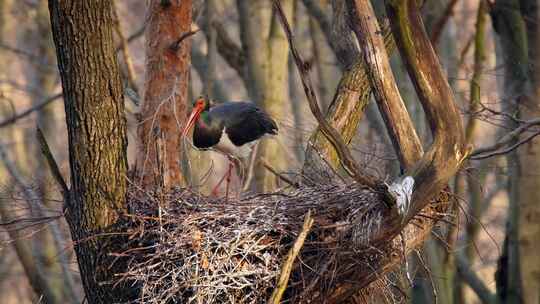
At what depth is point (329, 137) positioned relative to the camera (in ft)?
14.6

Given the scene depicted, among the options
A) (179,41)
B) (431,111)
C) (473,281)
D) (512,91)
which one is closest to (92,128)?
(431,111)

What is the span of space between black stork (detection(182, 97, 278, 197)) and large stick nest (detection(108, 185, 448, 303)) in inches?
91.4

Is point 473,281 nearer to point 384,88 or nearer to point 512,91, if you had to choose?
point 512,91

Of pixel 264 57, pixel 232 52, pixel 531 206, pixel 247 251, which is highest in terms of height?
pixel 232 52

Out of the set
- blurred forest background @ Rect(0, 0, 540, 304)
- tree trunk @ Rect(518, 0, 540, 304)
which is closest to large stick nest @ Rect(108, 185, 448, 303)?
blurred forest background @ Rect(0, 0, 540, 304)

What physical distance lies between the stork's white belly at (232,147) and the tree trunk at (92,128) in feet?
8.47

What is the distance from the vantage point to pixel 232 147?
8008 millimetres

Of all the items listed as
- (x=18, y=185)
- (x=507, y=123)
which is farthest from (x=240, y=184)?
(x=507, y=123)

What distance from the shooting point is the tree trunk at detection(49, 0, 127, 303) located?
5.05m

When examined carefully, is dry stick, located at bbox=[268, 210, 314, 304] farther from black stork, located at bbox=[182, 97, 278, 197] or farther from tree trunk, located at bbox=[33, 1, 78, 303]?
tree trunk, located at bbox=[33, 1, 78, 303]

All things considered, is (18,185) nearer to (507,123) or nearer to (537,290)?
(507,123)

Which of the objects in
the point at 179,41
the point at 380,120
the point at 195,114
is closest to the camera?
the point at 179,41

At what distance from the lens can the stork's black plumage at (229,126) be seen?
766cm

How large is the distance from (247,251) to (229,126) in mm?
2919
